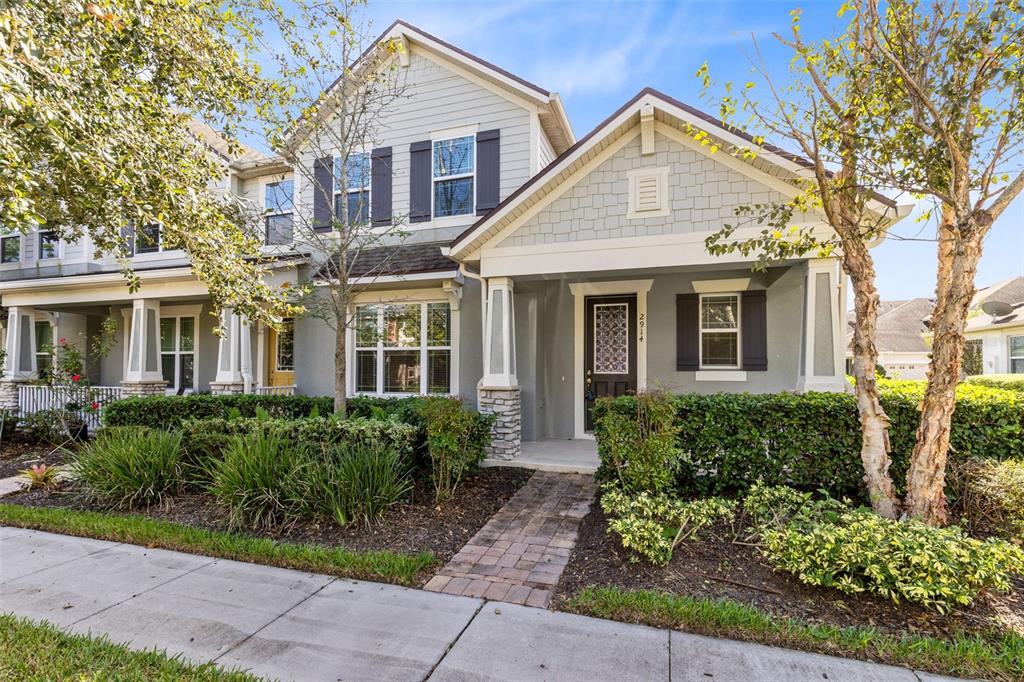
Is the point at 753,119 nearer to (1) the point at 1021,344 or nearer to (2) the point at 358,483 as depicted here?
(2) the point at 358,483

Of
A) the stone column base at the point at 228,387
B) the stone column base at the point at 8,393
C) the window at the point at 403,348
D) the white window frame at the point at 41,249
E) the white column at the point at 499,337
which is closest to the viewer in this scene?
the white column at the point at 499,337

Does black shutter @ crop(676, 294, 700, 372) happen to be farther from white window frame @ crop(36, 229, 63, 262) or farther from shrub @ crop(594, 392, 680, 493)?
white window frame @ crop(36, 229, 63, 262)

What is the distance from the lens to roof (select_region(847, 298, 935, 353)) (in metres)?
25.3

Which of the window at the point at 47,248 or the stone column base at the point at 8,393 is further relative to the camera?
the window at the point at 47,248

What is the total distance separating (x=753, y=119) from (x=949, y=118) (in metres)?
1.53

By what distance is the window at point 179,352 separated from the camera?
479 inches

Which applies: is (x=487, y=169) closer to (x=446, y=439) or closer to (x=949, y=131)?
(x=446, y=439)

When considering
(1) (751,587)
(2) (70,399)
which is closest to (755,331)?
(1) (751,587)

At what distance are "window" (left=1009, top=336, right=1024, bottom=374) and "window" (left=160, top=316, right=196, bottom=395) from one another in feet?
87.2

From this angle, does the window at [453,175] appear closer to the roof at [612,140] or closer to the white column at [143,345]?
the roof at [612,140]

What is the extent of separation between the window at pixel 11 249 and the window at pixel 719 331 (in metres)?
17.5

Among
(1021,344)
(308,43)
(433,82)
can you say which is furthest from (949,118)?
(1021,344)

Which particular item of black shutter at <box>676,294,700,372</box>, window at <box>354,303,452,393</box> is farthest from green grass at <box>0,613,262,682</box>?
black shutter at <box>676,294,700,372</box>

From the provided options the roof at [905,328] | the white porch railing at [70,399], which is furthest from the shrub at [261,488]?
the roof at [905,328]
